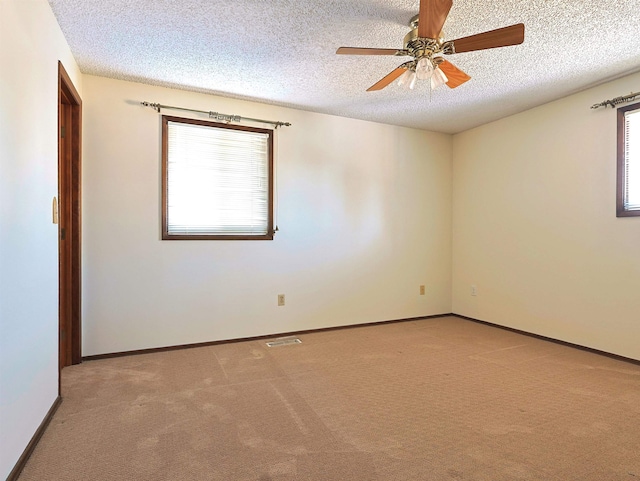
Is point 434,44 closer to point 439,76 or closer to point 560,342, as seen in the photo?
point 439,76

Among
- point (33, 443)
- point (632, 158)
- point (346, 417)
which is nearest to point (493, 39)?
point (632, 158)

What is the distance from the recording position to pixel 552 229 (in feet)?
12.0

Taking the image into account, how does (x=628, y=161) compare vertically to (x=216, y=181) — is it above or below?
above

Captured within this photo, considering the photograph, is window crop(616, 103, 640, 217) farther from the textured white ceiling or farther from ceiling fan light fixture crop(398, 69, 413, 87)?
ceiling fan light fixture crop(398, 69, 413, 87)

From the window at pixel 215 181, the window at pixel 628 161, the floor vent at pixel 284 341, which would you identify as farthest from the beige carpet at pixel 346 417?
the window at pixel 628 161

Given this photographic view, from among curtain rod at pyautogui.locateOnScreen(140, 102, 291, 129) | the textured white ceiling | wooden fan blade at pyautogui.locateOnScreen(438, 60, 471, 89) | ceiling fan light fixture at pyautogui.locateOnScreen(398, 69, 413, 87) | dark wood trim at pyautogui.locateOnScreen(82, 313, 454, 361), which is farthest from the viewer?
curtain rod at pyautogui.locateOnScreen(140, 102, 291, 129)

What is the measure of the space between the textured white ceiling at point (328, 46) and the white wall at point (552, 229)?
443 millimetres

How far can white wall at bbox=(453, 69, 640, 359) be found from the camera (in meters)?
3.14

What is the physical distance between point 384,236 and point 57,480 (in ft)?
12.1

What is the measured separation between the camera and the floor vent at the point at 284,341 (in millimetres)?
3520

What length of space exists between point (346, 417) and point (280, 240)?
2.14 meters

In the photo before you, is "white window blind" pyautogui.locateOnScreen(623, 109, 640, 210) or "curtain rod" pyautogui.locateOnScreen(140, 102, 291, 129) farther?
"curtain rod" pyautogui.locateOnScreen(140, 102, 291, 129)

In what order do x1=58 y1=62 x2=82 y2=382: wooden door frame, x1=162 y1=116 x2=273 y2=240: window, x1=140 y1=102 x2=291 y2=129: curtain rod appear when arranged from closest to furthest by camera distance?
x1=58 y1=62 x2=82 y2=382: wooden door frame
x1=140 y1=102 x2=291 y2=129: curtain rod
x1=162 y1=116 x2=273 y2=240: window

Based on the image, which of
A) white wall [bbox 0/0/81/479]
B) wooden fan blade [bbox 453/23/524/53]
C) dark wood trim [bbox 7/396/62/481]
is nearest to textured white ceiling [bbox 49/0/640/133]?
wooden fan blade [bbox 453/23/524/53]
